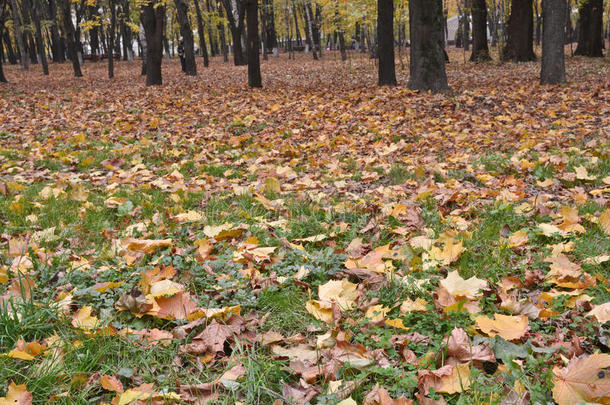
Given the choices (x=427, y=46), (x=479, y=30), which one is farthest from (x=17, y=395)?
(x=479, y=30)

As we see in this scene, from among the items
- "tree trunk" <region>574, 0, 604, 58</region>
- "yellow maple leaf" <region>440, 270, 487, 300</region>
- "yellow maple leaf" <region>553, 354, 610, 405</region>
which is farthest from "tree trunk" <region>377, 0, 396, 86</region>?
"tree trunk" <region>574, 0, 604, 58</region>

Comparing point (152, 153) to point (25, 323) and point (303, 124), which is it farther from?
point (25, 323)

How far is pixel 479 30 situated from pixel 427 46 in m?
9.81

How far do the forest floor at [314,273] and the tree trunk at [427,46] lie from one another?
4.22 metres

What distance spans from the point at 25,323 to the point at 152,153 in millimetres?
4209

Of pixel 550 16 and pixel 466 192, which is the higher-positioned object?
pixel 550 16

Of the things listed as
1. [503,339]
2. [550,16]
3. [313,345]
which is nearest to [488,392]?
[503,339]

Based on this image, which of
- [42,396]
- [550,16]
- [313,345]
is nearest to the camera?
[42,396]

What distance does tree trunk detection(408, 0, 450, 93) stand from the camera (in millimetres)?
9055

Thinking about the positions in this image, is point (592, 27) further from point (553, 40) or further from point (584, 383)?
point (584, 383)

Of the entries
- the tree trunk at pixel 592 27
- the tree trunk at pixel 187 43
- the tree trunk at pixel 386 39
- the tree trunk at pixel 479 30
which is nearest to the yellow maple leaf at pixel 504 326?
the tree trunk at pixel 386 39

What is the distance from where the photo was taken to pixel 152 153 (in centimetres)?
586

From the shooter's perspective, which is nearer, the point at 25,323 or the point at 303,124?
the point at 25,323

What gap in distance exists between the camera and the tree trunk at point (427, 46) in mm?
9055
